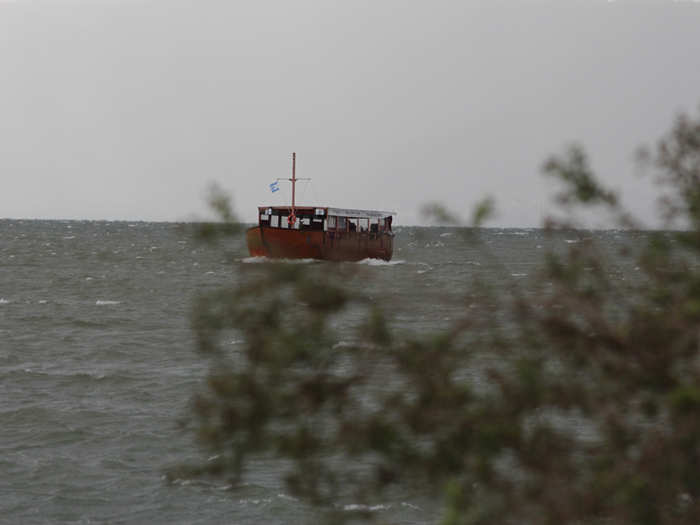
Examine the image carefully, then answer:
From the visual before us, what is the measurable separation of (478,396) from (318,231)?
4961 centimetres

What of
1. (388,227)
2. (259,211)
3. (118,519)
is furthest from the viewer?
(388,227)

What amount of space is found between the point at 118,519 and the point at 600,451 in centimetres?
832

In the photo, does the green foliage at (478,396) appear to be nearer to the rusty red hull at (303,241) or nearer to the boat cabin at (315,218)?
the rusty red hull at (303,241)

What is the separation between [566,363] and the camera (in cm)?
441

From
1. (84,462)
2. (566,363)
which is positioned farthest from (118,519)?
(566,363)

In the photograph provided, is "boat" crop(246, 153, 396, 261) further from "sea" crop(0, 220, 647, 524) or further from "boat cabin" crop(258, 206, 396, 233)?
"sea" crop(0, 220, 647, 524)

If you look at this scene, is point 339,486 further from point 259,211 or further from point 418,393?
point 259,211

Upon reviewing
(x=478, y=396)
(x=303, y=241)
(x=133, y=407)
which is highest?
(x=303, y=241)

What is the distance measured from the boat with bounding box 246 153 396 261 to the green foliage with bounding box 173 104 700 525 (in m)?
45.4

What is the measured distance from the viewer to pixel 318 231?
53812mm

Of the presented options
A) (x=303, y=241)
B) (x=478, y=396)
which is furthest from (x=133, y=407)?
(x=303, y=241)

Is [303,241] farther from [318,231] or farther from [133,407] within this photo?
[133,407]

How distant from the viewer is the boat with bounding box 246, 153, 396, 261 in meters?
53.5

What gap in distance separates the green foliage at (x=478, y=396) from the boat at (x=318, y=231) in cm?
4543
